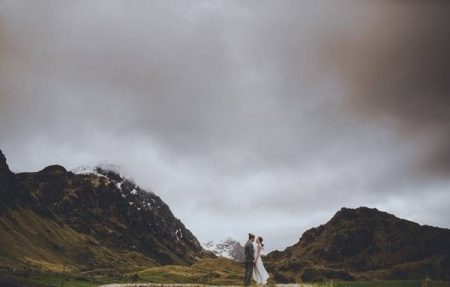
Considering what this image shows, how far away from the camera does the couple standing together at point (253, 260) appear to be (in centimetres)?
3322

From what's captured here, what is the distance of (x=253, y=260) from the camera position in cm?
3397

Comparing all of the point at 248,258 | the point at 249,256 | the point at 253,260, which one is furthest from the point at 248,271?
the point at 249,256

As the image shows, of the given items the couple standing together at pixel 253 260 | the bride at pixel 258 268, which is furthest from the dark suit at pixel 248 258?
the bride at pixel 258 268

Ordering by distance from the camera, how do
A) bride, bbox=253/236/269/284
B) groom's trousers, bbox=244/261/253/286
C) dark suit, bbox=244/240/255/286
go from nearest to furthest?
dark suit, bbox=244/240/255/286
groom's trousers, bbox=244/261/253/286
bride, bbox=253/236/269/284

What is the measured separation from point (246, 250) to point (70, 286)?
115057mm

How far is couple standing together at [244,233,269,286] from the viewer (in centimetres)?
3322

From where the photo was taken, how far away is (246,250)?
33.5 meters

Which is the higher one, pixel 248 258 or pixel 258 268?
pixel 248 258

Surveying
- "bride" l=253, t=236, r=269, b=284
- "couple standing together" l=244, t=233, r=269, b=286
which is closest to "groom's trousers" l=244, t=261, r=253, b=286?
"couple standing together" l=244, t=233, r=269, b=286

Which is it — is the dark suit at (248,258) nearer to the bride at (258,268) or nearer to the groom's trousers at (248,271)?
the groom's trousers at (248,271)

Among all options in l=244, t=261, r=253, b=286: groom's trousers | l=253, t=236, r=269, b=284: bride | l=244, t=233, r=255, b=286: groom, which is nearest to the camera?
Answer: l=244, t=233, r=255, b=286: groom

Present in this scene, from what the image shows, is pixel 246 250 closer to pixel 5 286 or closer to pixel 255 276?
pixel 255 276

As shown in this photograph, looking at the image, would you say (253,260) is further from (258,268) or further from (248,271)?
(258,268)

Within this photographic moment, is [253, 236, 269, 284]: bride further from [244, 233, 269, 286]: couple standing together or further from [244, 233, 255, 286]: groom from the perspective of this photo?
[244, 233, 255, 286]: groom
